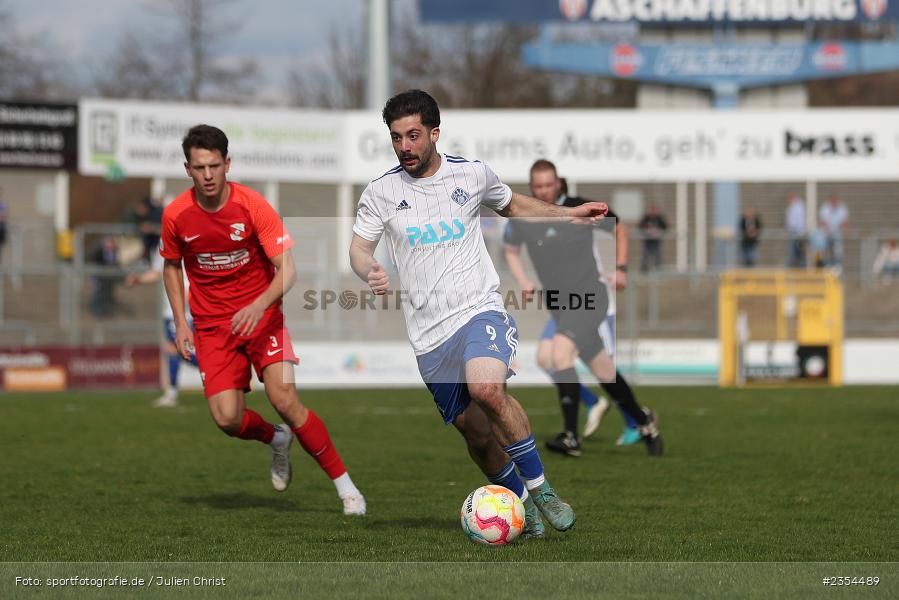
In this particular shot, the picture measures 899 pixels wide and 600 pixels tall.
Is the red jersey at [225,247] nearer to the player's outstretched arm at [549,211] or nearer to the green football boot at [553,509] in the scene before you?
the player's outstretched arm at [549,211]

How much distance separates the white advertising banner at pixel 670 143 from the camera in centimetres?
2892

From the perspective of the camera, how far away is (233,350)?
823 cm

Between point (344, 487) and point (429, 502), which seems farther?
point (429, 502)

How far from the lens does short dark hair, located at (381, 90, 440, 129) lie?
693 centimetres

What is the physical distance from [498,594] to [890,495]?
14.0 ft

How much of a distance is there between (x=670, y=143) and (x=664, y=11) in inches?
251

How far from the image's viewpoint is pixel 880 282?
25000mm

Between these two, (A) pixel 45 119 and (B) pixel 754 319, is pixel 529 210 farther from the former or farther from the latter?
(A) pixel 45 119

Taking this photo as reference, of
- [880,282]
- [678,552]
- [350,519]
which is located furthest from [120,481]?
[880,282]

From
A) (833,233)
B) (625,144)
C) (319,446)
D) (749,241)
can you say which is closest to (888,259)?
(833,233)

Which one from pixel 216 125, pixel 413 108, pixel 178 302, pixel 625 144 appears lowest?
pixel 178 302

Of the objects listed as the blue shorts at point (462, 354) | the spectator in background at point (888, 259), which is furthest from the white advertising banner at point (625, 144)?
the blue shorts at point (462, 354)

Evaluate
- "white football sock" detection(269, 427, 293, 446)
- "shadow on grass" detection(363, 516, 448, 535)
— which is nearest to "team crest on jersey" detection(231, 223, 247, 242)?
"white football sock" detection(269, 427, 293, 446)

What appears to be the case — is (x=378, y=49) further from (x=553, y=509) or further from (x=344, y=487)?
(x=553, y=509)
